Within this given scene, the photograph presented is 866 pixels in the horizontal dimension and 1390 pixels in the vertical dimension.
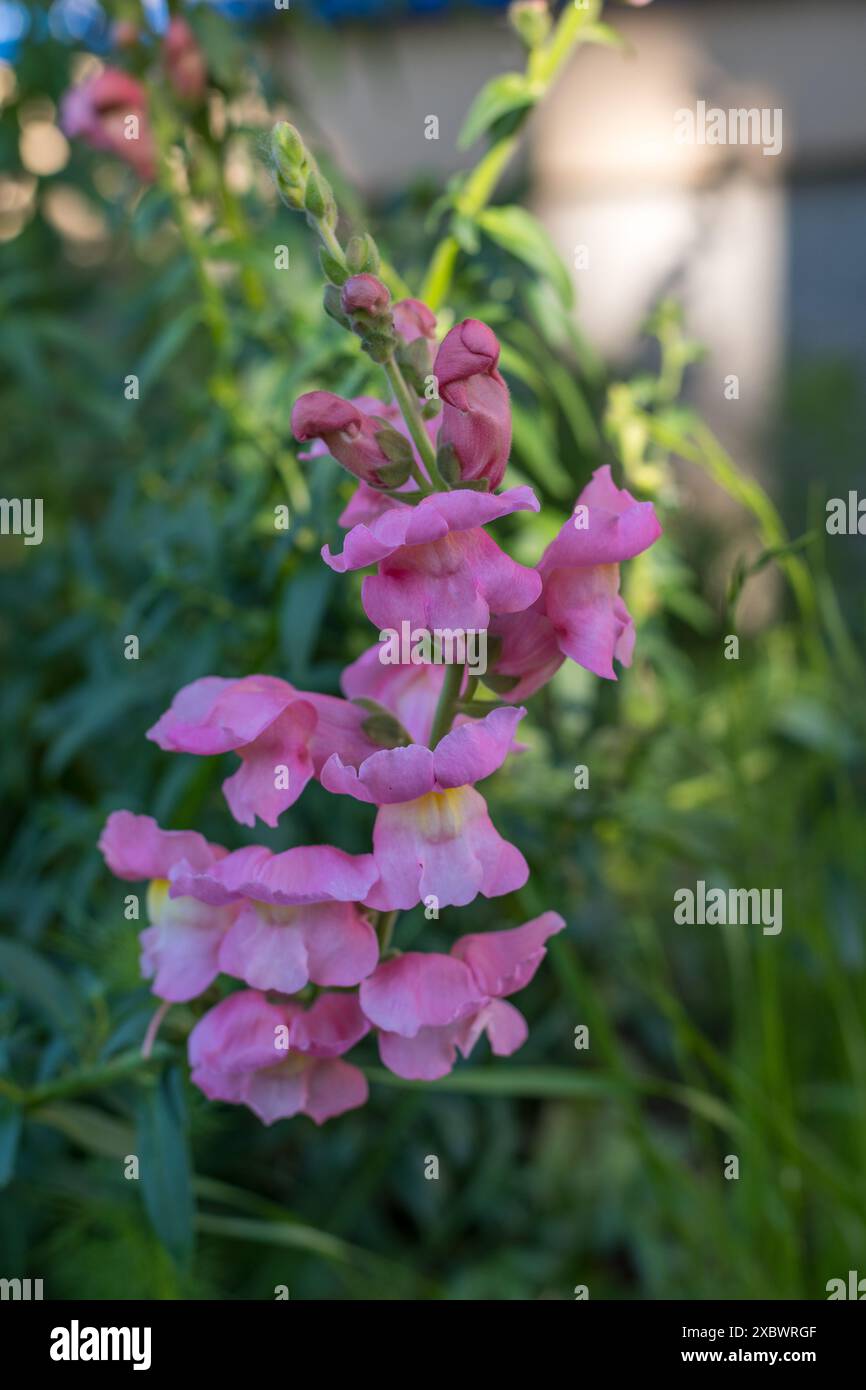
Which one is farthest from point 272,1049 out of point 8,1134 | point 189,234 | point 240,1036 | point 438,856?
point 189,234

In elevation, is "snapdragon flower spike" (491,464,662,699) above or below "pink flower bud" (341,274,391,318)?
below

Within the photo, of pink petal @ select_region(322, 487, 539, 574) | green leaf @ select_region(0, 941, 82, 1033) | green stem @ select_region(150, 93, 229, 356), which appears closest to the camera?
pink petal @ select_region(322, 487, 539, 574)

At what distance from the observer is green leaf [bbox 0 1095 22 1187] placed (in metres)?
0.66

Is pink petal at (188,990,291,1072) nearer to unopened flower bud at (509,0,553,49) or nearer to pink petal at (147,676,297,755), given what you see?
pink petal at (147,676,297,755)

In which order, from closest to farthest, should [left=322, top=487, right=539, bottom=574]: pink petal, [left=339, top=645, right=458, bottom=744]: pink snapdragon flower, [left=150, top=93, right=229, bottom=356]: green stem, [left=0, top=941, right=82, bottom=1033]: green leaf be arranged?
[left=322, top=487, right=539, bottom=574]: pink petal, [left=339, top=645, right=458, bottom=744]: pink snapdragon flower, [left=0, top=941, right=82, bottom=1033]: green leaf, [left=150, top=93, right=229, bottom=356]: green stem

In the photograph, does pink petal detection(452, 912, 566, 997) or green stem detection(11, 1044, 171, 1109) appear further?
green stem detection(11, 1044, 171, 1109)

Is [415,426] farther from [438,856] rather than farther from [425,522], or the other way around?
[438,856]

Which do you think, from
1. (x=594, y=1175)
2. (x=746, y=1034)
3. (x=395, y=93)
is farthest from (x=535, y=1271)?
(x=395, y=93)

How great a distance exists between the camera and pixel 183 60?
978 mm

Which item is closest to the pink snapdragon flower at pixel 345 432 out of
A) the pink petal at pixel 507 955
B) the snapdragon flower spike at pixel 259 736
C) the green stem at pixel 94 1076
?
the snapdragon flower spike at pixel 259 736

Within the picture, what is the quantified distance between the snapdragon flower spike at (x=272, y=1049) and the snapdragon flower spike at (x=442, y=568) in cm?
19

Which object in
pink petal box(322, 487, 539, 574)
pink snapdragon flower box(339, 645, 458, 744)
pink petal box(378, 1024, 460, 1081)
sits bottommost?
pink petal box(378, 1024, 460, 1081)

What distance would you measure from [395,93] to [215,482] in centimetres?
203

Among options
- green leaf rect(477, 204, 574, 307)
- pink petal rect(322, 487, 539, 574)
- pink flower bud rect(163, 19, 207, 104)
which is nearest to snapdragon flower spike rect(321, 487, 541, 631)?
pink petal rect(322, 487, 539, 574)
